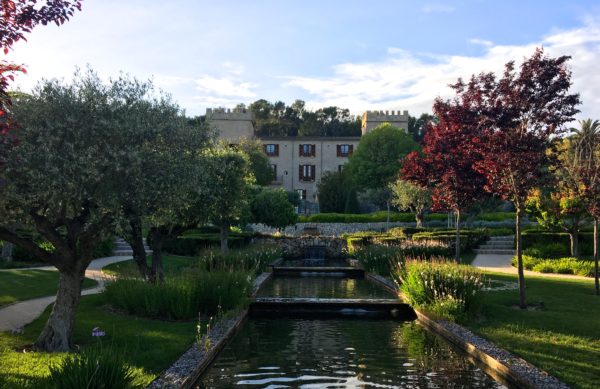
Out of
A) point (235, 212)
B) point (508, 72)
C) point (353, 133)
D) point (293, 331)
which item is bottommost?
point (293, 331)

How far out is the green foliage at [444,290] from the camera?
10.4 m

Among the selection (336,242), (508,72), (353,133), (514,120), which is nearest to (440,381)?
(514,120)

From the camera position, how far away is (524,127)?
38.5ft

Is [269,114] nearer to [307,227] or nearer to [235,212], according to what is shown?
[307,227]

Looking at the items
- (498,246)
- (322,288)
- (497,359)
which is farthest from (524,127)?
(498,246)

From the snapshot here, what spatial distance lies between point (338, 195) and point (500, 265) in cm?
3256

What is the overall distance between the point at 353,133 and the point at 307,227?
43.5 m

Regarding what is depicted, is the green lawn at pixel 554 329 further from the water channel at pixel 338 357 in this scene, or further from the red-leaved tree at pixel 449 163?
the red-leaved tree at pixel 449 163

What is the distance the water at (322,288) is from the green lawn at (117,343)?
5396 millimetres

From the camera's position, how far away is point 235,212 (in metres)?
19.2

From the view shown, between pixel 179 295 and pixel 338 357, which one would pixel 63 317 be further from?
pixel 338 357

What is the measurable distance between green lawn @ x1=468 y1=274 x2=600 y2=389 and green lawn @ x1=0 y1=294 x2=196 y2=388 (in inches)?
200

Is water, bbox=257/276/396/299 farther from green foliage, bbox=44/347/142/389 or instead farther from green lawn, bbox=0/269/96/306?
green foliage, bbox=44/347/142/389

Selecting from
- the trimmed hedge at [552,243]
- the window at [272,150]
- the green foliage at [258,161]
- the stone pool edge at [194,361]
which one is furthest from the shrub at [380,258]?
the window at [272,150]
